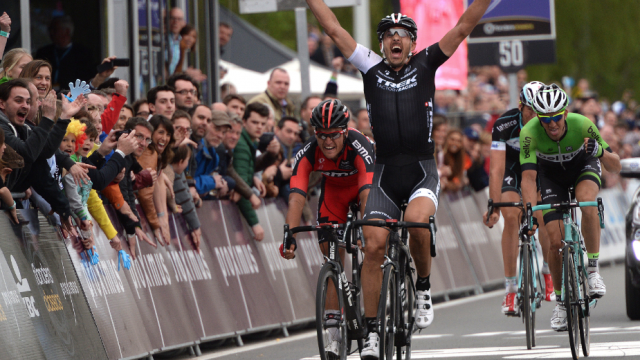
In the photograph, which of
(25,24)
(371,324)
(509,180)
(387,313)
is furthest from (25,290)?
(25,24)

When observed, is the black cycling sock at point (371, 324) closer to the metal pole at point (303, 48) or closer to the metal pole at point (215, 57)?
the metal pole at point (303, 48)

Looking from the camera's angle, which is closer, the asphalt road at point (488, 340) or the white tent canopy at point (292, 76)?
the asphalt road at point (488, 340)

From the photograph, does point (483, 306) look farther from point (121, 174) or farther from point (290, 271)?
point (121, 174)

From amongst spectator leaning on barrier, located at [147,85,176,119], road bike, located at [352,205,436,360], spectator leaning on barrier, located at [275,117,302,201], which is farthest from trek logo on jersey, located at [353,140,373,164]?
spectator leaning on barrier, located at [275,117,302,201]

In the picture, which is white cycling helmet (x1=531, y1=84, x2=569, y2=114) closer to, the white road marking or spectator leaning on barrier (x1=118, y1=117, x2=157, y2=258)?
the white road marking

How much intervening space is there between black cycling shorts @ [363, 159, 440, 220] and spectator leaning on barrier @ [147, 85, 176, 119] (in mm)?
3806

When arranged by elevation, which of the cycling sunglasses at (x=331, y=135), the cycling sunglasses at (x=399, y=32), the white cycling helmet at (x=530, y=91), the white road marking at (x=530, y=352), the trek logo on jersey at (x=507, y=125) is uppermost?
the cycling sunglasses at (x=399, y=32)

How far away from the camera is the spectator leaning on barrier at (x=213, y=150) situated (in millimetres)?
12883

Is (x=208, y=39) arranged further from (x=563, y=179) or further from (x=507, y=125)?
(x=563, y=179)

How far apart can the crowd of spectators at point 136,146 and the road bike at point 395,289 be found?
8.18ft

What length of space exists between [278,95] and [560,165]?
19.0ft

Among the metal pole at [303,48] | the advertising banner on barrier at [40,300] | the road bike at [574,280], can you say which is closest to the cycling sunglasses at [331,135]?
the road bike at [574,280]

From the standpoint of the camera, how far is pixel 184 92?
1324cm

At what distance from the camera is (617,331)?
11930mm
